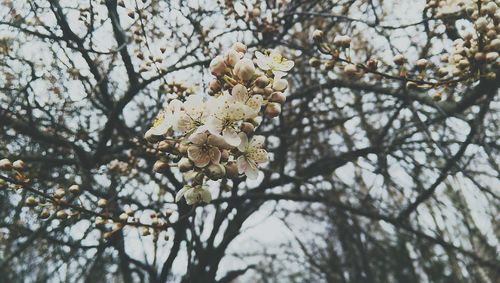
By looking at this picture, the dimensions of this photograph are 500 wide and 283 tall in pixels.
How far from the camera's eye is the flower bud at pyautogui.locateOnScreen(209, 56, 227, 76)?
1426 millimetres

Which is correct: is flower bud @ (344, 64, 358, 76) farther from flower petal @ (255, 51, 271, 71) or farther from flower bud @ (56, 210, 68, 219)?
flower bud @ (56, 210, 68, 219)

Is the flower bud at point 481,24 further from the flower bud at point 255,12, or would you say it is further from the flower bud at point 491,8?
the flower bud at point 255,12

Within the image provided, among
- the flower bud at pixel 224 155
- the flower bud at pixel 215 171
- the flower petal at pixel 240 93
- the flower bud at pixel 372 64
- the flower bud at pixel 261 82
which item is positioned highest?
the flower bud at pixel 372 64

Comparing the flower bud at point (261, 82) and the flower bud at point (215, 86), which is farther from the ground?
the flower bud at point (215, 86)

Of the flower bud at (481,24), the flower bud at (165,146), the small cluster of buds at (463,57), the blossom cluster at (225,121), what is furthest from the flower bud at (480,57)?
the flower bud at (165,146)

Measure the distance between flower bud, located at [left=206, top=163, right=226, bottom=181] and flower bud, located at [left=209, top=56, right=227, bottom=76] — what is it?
33 cm

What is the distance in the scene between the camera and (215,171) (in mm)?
1369

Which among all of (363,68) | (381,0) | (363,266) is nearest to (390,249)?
(363,266)

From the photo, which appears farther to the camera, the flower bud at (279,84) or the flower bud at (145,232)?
the flower bud at (145,232)

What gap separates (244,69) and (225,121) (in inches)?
7.5

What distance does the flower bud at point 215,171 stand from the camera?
137 cm

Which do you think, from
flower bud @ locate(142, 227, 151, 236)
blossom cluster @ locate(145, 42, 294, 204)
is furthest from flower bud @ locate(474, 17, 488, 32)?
flower bud @ locate(142, 227, 151, 236)

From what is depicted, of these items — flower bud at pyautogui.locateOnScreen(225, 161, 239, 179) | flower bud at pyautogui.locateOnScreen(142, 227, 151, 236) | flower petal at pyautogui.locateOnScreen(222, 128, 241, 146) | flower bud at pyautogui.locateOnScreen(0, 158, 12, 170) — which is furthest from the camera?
flower bud at pyautogui.locateOnScreen(142, 227, 151, 236)

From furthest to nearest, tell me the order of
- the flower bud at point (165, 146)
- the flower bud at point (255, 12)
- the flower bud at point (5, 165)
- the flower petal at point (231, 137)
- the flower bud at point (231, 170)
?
1. the flower bud at point (255, 12)
2. the flower bud at point (5, 165)
3. the flower bud at point (165, 146)
4. the flower bud at point (231, 170)
5. the flower petal at point (231, 137)
